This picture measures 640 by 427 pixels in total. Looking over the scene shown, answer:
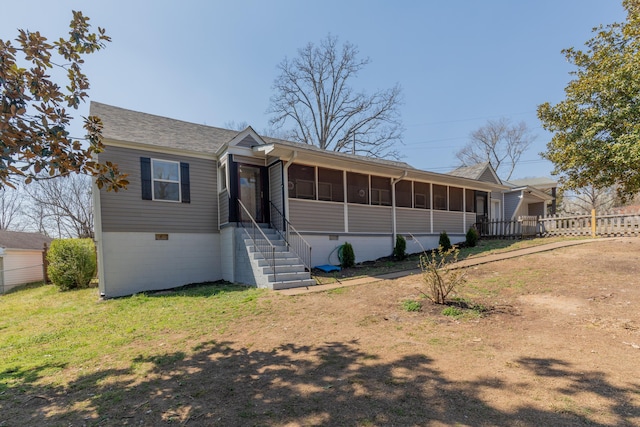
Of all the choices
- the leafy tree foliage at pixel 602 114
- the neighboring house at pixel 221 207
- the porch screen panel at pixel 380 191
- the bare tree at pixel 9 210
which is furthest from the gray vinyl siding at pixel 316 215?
the bare tree at pixel 9 210

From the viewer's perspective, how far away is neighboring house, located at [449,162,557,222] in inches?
724

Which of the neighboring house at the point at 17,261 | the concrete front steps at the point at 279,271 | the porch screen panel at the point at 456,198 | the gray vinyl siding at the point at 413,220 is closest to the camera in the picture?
the concrete front steps at the point at 279,271

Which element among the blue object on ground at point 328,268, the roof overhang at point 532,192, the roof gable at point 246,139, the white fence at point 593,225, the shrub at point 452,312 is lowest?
the blue object on ground at point 328,268

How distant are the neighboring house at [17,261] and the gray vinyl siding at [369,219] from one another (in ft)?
63.9

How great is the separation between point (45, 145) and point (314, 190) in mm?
8221

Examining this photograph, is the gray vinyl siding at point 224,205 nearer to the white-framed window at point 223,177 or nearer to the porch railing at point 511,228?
the white-framed window at point 223,177

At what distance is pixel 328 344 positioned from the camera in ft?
14.2

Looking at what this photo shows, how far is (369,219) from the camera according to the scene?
12.3 metres

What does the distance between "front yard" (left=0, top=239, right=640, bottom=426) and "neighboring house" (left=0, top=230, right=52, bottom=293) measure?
14.6 metres

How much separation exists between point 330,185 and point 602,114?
9697 mm

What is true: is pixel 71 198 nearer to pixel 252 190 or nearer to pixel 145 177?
pixel 145 177

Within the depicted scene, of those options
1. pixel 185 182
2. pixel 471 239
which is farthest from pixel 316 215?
pixel 471 239

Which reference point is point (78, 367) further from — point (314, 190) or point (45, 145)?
point (314, 190)

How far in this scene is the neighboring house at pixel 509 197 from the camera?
1839cm
